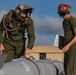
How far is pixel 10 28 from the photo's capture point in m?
8.77

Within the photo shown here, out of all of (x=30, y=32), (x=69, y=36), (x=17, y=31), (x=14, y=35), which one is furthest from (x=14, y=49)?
(x=69, y=36)

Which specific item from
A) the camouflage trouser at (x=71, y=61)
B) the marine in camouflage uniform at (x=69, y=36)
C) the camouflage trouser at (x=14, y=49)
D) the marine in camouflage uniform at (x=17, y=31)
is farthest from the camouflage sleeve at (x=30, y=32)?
the camouflage trouser at (x=71, y=61)

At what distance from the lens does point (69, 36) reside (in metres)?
7.57

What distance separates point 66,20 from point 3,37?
200cm

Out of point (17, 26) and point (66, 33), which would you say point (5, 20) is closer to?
point (17, 26)

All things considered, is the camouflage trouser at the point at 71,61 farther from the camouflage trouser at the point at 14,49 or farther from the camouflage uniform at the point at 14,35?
the camouflage trouser at the point at 14,49

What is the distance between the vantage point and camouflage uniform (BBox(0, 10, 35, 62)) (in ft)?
28.4

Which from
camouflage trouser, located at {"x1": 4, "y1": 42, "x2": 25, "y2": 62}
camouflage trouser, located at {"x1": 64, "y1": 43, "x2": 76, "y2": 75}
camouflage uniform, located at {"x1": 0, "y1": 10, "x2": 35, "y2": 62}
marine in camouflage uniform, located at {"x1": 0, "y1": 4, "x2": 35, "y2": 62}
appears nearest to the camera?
camouflage trouser, located at {"x1": 64, "y1": 43, "x2": 76, "y2": 75}

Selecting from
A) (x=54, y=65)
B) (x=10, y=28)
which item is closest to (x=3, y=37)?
(x=10, y=28)

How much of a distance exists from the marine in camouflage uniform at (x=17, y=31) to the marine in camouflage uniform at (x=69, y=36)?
3.72ft

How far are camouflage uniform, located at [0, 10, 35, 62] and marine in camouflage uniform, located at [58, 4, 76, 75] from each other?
51.3 inches

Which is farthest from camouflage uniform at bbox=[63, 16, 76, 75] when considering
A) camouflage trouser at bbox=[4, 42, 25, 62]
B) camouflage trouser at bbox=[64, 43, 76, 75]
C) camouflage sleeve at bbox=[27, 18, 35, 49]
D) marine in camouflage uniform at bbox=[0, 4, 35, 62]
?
camouflage trouser at bbox=[4, 42, 25, 62]

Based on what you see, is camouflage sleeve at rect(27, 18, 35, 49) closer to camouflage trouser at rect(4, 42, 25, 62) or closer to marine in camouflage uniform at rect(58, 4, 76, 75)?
camouflage trouser at rect(4, 42, 25, 62)

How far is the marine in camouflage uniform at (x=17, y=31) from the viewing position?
842cm
